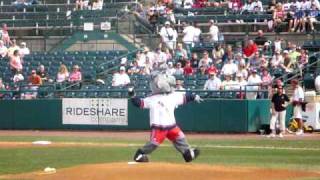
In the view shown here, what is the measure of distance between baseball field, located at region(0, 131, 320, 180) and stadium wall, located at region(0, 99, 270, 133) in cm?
82

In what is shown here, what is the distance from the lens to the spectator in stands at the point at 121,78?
1150 inches

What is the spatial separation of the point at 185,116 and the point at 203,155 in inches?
378

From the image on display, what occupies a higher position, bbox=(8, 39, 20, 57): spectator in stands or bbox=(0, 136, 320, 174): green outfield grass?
bbox=(8, 39, 20, 57): spectator in stands

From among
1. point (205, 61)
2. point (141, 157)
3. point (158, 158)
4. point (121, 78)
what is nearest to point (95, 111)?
point (121, 78)

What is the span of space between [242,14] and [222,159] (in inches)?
665

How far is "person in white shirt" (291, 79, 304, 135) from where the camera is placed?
82.6 ft

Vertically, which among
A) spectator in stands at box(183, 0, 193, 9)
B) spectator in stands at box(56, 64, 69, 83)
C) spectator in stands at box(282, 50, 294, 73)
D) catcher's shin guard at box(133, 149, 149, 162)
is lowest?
catcher's shin guard at box(133, 149, 149, 162)

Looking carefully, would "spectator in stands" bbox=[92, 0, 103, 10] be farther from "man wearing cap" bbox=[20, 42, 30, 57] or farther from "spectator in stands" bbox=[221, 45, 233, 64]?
"spectator in stands" bbox=[221, 45, 233, 64]

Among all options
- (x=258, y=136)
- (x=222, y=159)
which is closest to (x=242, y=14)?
(x=258, y=136)

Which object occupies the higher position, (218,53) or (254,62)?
(218,53)

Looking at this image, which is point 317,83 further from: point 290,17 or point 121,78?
point 121,78

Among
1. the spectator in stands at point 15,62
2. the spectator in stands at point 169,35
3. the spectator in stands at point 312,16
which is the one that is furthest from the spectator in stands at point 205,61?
the spectator in stands at point 15,62

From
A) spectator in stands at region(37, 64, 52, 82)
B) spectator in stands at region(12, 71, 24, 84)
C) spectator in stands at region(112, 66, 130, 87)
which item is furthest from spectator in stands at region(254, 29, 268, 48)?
spectator in stands at region(12, 71, 24, 84)

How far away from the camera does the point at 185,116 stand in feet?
89.8
